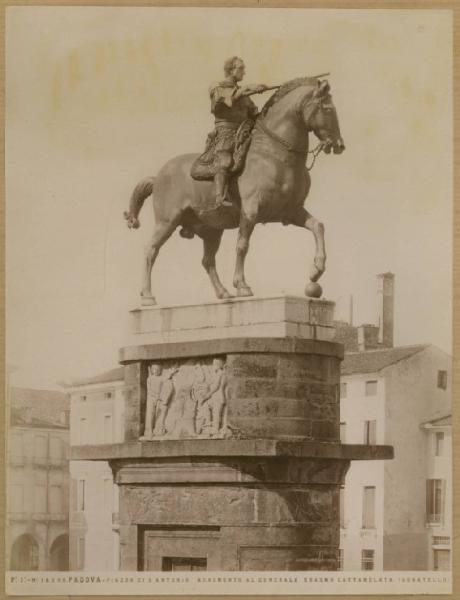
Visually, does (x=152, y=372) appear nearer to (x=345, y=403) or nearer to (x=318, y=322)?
(x=318, y=322)

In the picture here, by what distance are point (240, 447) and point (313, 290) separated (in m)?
1.95

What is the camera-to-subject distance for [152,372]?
23734 mm

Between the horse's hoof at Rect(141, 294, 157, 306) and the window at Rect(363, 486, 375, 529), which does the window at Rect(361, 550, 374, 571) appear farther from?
the horse's hoof at Rect(141, 294, 157, 306)

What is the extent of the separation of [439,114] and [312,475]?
4462mm

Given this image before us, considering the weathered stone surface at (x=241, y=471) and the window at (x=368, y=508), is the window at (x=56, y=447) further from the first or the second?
the weathered stone surface at (x=241, y=471)

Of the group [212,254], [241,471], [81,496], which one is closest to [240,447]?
[241,471]

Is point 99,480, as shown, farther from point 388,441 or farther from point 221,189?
point 221,189

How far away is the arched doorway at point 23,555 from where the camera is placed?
903 inches

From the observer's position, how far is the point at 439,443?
43.9 m

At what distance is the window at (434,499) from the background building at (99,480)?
6617 millimetres

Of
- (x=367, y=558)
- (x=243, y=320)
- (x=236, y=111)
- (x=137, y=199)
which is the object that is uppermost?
(x=236, y=111)

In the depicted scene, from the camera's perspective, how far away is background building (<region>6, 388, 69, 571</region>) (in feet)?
77.5

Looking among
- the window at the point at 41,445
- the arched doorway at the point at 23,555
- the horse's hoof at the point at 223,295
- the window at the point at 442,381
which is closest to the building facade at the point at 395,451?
the window at the point at 442,381

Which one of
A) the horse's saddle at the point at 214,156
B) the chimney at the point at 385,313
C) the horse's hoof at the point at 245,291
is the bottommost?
the horse's hoof at the point at 245,291
